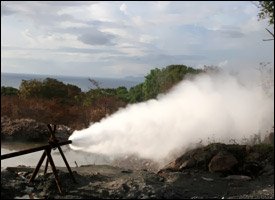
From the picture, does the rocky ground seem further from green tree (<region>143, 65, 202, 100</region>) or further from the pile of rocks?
green tree (<region>143, 65, 202, 100</region>)

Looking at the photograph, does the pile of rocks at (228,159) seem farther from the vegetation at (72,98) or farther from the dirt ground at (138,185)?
the vegetation at (72,98)

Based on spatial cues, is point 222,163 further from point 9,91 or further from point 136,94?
point 9,91

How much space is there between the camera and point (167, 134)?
2441 centimetres

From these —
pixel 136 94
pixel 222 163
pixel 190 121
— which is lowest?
pixel 222 163

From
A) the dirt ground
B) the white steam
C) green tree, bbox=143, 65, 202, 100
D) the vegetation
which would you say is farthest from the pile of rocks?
green tree, bbox=143, 65, 202, 100

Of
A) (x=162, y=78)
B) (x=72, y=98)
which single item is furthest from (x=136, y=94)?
(x=72, y=98)

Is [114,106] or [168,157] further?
[114,106]

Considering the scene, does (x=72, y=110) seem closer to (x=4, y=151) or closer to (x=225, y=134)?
(x=4, y=151)

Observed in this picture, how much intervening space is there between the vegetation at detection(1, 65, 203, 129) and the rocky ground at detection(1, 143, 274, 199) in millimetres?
15175

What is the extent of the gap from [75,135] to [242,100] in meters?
11.0

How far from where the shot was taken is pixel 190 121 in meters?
24.6

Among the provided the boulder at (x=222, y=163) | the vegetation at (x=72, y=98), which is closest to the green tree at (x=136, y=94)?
the vegetation at (x=72, y=98)

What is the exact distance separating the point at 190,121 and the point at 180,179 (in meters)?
6.31

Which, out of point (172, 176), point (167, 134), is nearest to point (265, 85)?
point (167, 134)
